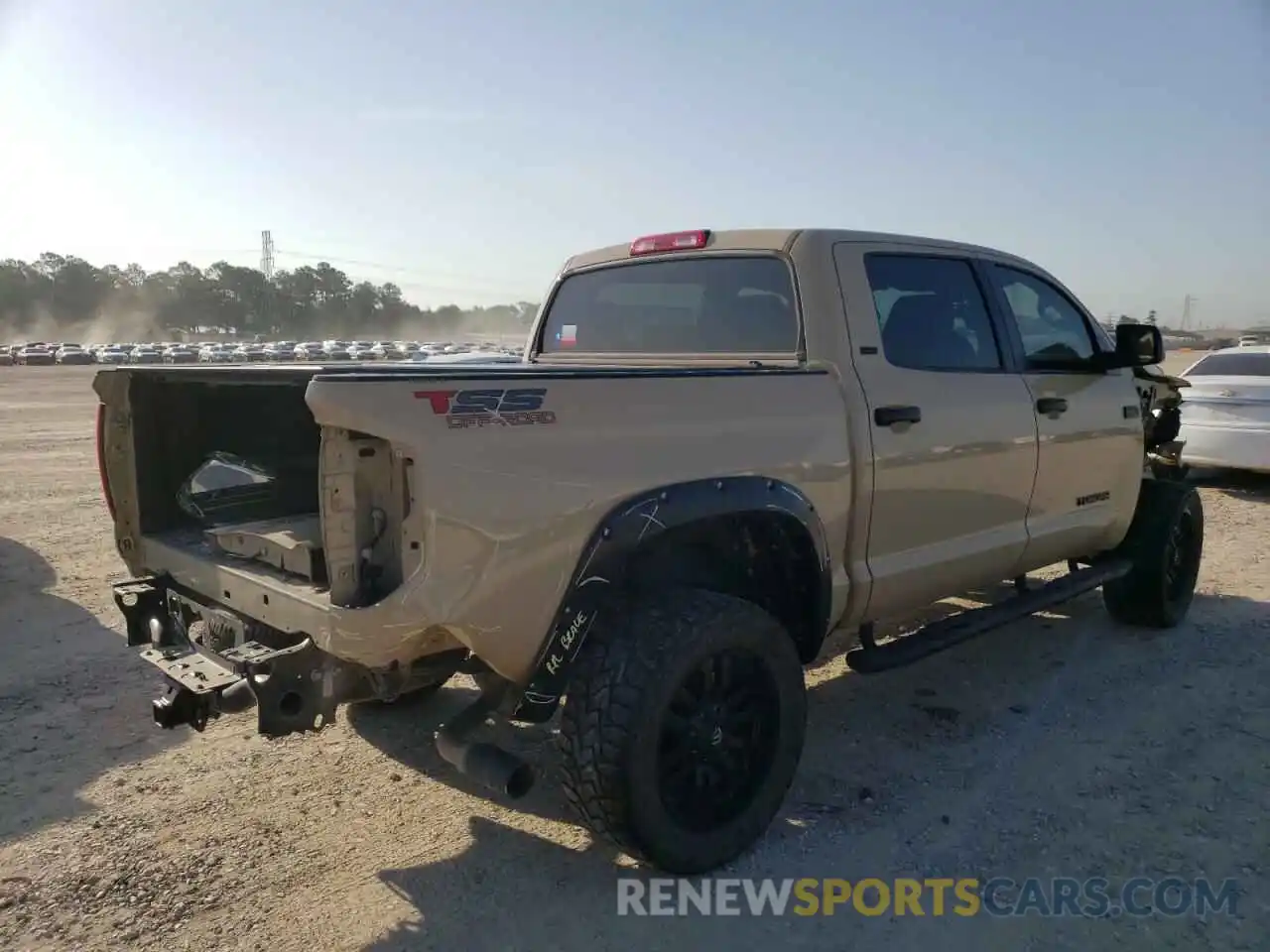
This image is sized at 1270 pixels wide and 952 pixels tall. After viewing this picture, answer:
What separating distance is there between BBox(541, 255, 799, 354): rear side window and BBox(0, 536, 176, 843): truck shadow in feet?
8.59

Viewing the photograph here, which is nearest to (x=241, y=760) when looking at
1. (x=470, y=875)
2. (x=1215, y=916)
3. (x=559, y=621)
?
(x=470, y=875)

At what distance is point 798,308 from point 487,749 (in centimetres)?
198

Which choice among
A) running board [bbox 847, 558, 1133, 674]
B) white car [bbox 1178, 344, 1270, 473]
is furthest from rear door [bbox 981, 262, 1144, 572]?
white car [bbox 1178, 344, 1270, 473]

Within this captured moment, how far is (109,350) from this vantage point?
208 ft

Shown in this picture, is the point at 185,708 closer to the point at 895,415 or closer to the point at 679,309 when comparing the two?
the point at 679,309

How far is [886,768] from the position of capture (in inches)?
154

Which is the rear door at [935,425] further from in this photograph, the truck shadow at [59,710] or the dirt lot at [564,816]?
the truck shadow at [59,710]

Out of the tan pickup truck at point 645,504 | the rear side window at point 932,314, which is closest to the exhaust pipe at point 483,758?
the tan pickup truck at point 645,504

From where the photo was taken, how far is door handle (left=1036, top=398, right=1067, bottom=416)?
4.46 meters

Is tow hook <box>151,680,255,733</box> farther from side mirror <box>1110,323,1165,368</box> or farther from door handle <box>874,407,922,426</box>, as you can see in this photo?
side mirror <box>1110,323,1165,368</box>

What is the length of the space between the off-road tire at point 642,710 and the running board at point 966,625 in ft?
2.66

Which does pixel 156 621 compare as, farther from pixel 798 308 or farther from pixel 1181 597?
pixel 1181 597

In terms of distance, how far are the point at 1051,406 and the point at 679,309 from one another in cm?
180

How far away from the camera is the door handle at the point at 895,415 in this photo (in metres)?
3.64
